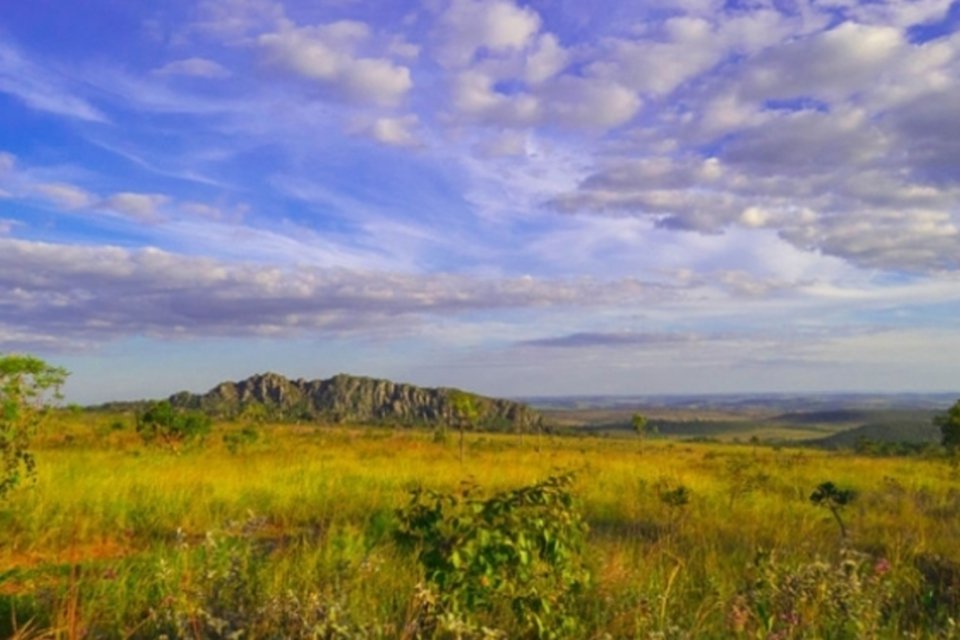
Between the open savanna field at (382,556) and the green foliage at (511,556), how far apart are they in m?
0.14

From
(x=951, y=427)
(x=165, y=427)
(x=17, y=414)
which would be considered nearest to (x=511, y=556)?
(x=17, y=414)

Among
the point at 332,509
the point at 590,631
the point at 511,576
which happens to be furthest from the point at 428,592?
the point at 332,509

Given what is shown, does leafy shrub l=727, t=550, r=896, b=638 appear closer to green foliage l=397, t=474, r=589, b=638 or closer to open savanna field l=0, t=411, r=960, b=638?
open savanna field l=0, t=411, r=960, b=638

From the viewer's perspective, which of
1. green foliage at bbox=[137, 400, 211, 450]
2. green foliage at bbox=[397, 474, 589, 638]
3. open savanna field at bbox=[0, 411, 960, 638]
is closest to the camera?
green foliage at bbox=[397, 474, 589, 638]

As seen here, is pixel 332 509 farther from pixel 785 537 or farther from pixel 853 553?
pixel 853 553

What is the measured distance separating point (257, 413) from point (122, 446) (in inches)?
1315

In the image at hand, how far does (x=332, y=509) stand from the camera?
11039 millimetres

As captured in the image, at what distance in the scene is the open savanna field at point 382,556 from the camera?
4316 mm

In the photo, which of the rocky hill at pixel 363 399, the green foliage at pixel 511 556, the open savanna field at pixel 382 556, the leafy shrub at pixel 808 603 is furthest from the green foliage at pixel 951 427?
the rocky hill at pixel 363 399

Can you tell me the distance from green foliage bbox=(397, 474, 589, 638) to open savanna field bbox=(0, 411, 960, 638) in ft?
0.45

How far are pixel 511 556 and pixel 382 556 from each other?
8.75 feet

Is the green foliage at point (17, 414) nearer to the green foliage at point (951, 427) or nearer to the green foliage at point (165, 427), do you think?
the green foliage at point (165, 427)

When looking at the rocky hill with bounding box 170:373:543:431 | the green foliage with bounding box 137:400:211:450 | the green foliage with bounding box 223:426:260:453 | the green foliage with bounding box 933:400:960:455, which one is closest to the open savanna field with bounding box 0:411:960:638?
the green foliage with bounding box 933:400:960:455

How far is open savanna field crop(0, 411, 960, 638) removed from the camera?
4316 millimetres
